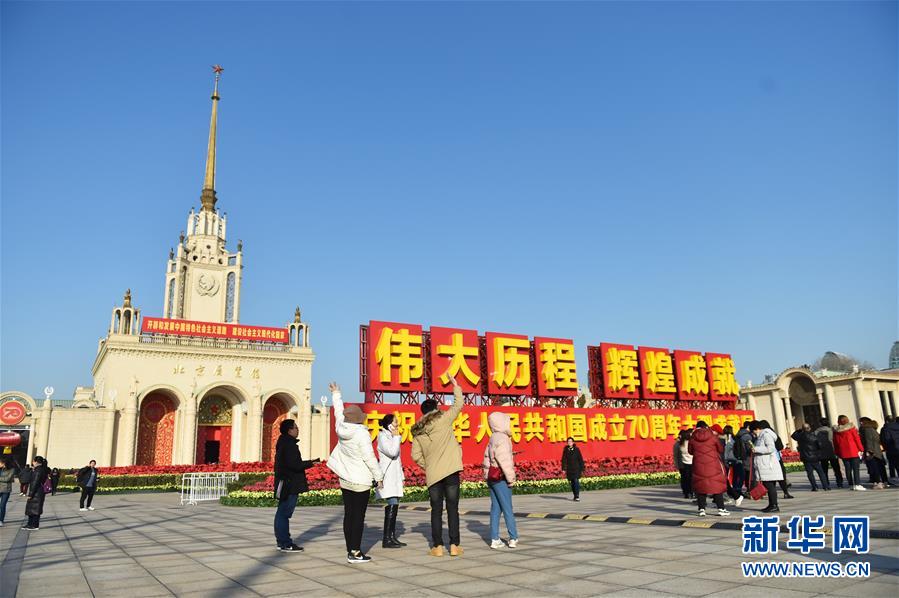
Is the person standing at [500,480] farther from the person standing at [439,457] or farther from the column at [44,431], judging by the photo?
the column at [44,431]

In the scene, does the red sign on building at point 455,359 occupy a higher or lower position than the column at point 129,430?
higher

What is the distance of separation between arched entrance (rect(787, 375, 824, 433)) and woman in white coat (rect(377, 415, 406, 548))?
1766 inches

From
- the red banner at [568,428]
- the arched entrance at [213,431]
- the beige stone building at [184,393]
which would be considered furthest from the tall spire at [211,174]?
the red banner at [568,428]

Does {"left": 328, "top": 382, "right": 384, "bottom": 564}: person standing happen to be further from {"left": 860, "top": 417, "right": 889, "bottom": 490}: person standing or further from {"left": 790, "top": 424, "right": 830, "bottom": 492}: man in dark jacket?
{"left": 860, "top": 417, "right": 889, "bottom": 490}: person standing

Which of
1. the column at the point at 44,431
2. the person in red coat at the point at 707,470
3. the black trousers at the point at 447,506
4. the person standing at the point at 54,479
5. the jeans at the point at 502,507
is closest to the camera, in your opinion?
the black trousers at the point at 447,506

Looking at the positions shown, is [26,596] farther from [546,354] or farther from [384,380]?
[546,354]

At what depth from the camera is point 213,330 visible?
36.0 meters

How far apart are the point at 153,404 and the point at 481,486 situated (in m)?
25.3

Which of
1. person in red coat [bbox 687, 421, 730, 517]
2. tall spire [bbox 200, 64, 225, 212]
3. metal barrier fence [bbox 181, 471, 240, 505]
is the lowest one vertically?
metal barrier fence [bbox 181, 471, 240, 505]

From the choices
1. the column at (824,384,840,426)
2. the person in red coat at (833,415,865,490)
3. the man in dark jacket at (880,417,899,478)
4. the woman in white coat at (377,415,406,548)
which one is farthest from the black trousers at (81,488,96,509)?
the column at (824,384,840,426)

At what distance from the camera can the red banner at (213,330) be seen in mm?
34438

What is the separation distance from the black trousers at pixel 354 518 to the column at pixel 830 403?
44669 mm

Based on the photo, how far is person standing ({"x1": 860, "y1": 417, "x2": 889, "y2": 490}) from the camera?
41.2 feet

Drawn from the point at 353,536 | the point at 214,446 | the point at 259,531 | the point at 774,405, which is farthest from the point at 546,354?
the point at 774,405
